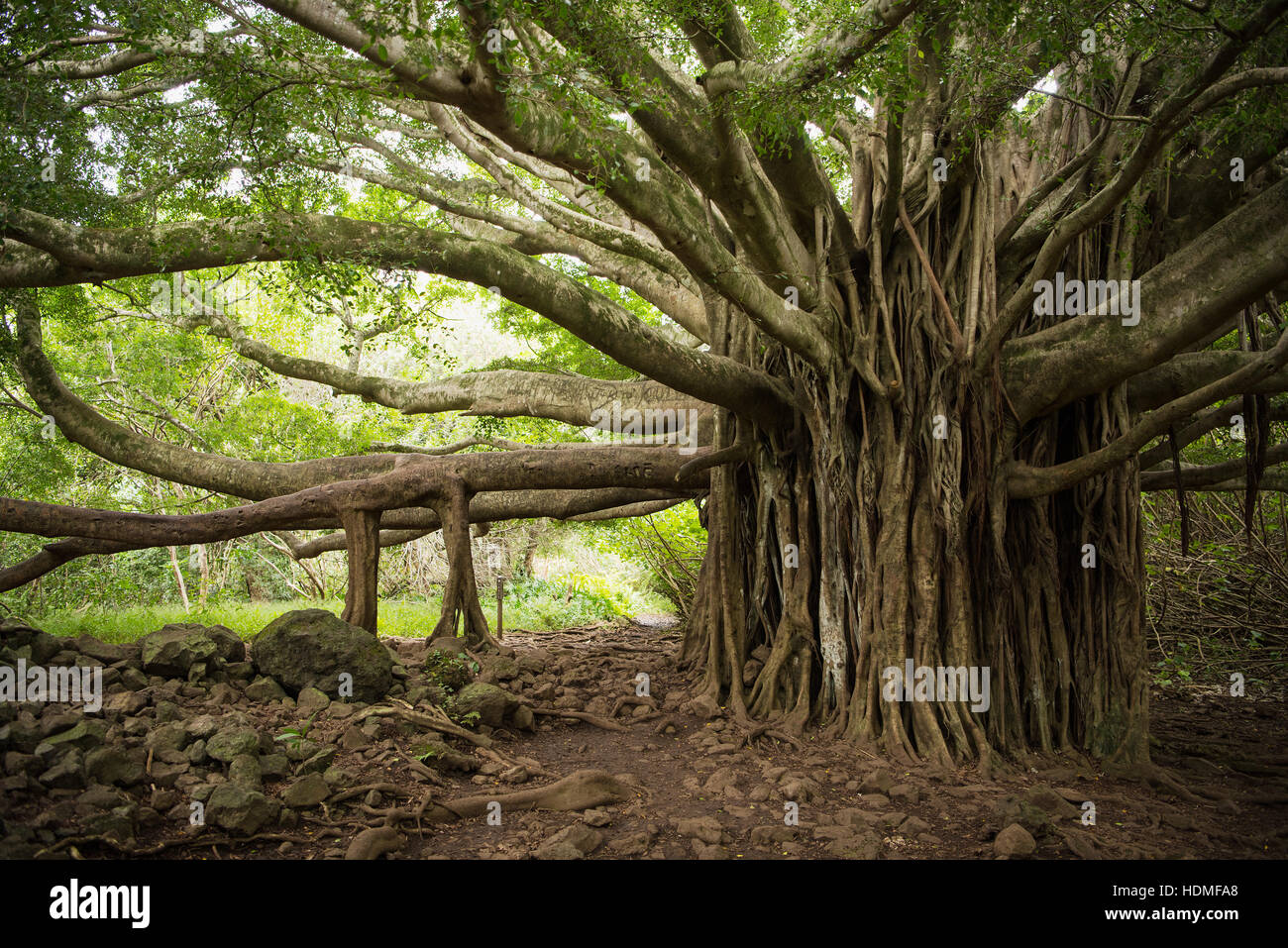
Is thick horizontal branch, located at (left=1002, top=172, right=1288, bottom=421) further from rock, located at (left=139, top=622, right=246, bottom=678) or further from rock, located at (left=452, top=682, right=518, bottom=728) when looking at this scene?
rock, located at (left=139, top=622, right=246, bottom=678)

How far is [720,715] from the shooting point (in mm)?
6309

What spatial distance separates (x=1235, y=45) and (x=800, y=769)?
4224 mm

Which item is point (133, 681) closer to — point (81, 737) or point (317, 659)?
point (317, 659)

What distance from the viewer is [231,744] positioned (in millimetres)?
4254

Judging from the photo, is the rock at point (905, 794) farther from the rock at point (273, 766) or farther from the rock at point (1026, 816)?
the rock at point (273, 766)

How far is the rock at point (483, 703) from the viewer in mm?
5605

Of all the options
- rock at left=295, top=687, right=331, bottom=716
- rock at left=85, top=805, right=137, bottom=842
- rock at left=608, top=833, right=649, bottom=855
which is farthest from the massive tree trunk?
rock at left=85, top=805, right=137, bottom=842

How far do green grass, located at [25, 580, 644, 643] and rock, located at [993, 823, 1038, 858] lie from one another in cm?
738

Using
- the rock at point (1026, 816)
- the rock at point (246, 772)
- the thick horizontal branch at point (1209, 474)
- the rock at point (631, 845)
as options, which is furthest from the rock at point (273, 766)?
the thick horizontal branch at point (1209, 474)

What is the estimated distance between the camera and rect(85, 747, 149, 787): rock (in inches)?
150

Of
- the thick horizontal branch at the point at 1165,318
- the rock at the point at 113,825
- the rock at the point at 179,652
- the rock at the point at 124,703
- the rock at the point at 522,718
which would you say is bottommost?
the rock at the point at 522,718

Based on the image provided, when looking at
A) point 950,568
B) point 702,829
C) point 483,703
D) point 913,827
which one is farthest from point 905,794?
point 483,703

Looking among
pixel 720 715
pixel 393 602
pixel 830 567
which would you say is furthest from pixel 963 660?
pixel 393 602

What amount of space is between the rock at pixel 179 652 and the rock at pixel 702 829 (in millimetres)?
3275
